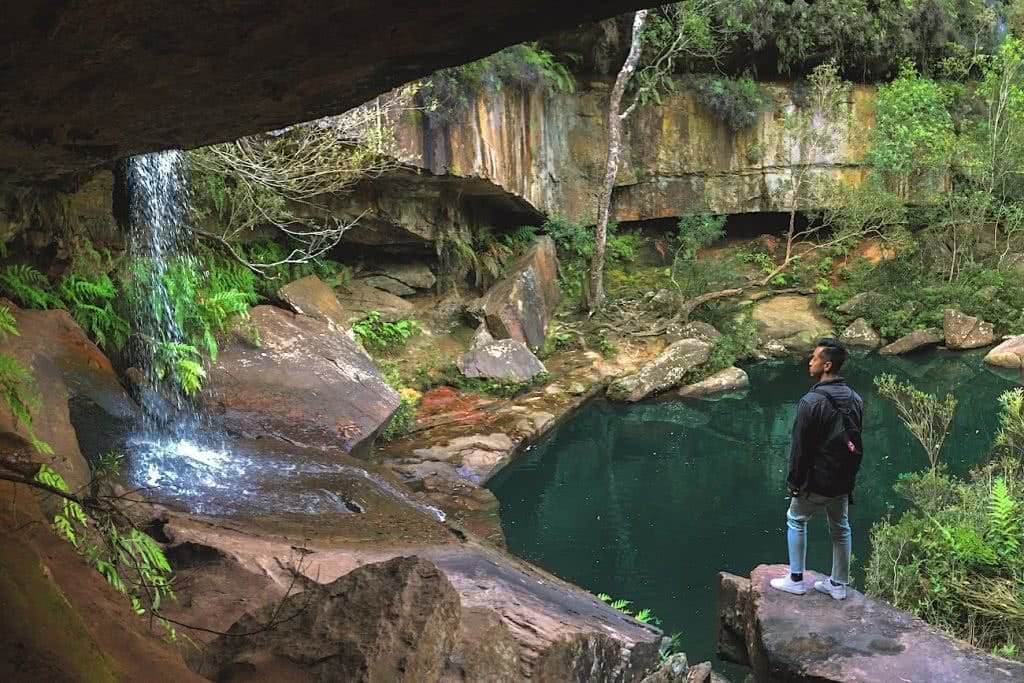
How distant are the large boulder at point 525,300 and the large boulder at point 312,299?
2732 mm

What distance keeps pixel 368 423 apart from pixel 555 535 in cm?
229

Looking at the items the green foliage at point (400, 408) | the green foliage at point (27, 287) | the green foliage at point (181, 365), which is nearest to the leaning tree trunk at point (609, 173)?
the green foliage at point (400, 408)

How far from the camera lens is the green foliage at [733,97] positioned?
1781 centimetres

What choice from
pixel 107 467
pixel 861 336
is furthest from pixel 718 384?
pixel 107 467

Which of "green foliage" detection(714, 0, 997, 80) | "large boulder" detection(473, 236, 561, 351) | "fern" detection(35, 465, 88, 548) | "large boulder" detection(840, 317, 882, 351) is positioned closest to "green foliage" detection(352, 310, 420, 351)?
"large boulder" detection(473, 236, 561, 351)

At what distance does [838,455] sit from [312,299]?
25.7 ft

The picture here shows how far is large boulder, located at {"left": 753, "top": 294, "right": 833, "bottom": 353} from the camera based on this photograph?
1604 cm

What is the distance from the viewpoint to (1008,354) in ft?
47.1

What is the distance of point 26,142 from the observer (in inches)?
102

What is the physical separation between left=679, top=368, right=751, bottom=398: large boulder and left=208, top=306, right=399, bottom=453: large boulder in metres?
6.19

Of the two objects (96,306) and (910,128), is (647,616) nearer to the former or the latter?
(96,306)

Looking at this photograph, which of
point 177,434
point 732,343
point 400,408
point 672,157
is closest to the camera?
point 177,434

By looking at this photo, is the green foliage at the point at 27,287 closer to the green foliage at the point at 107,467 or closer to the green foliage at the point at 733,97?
the green foliage at the point at 107,467

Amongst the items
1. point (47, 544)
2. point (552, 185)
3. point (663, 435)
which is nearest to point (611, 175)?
point (552, 185)
